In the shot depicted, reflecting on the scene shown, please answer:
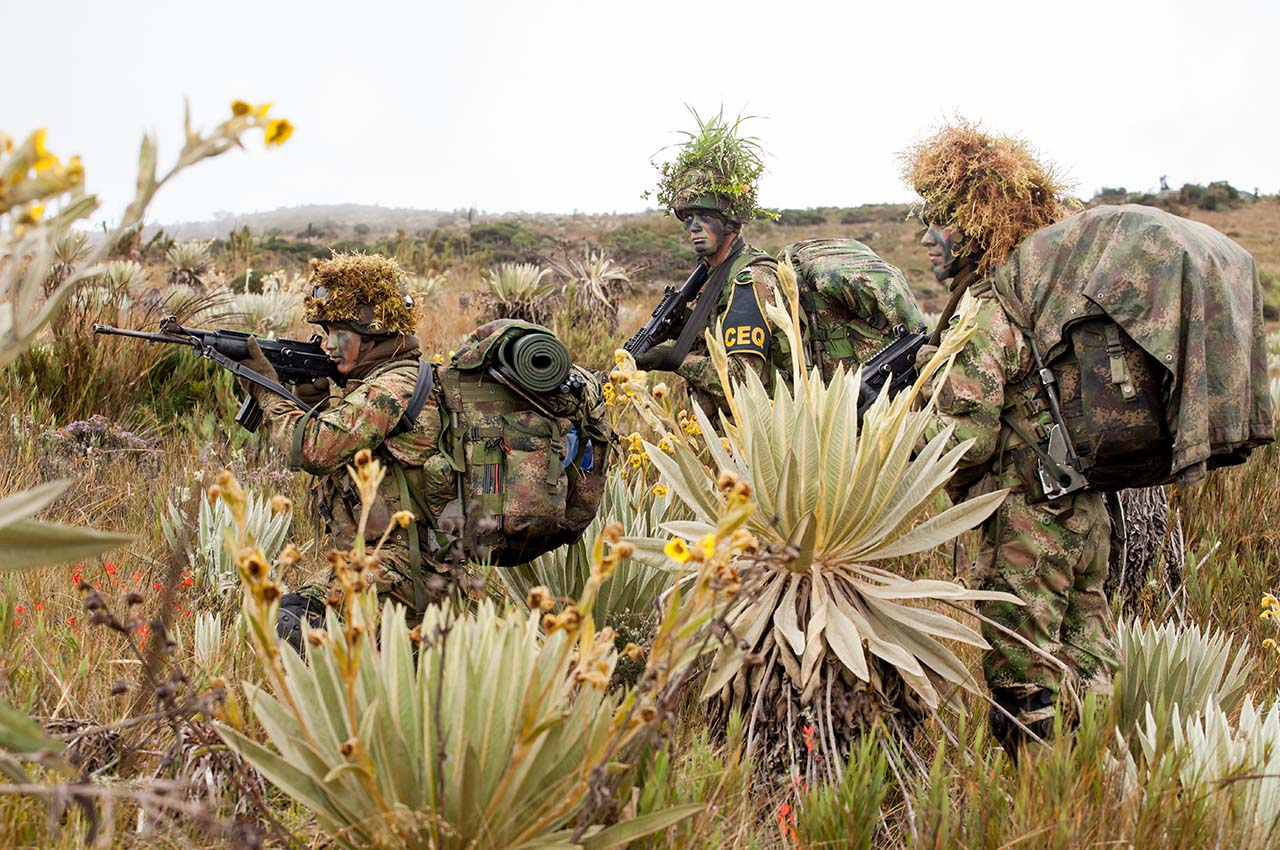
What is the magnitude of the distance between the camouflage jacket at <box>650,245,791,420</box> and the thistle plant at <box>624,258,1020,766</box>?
229cm

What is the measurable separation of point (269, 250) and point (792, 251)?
20213mm

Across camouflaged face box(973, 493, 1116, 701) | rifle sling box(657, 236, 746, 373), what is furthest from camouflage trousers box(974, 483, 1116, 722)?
rifle sling box(657, 236, 746, 373)

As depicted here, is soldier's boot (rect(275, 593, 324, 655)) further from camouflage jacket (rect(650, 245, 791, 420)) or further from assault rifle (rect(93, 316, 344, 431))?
camouflage jacket (rect(650, 245, 791, 420))

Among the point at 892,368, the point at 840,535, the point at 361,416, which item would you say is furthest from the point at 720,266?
the point at 840,535


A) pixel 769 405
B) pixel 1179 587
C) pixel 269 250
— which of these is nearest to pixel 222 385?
pixel 769 405

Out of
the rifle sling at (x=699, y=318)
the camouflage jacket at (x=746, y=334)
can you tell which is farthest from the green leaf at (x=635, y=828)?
the rifle sling at (x=699, y=318)

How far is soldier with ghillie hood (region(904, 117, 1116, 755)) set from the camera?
3688 mm

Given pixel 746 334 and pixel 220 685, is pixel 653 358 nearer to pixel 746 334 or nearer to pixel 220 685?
pixel 746 334

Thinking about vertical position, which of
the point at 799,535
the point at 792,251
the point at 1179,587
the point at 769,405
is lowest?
the point at 1179,587

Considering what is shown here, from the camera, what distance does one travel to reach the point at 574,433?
421cm

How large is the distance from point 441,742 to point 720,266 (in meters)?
4.79

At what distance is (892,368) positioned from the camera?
16.0 feet

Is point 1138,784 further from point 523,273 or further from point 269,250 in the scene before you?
point 269,250

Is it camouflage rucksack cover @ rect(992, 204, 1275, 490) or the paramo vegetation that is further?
camouflage rucksack cover @ rect(992, 204, 1275, 490)
